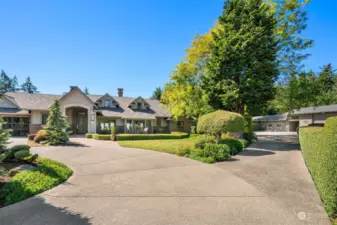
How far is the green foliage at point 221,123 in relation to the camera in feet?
37.7

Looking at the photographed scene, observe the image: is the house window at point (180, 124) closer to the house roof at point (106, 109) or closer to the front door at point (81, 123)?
the house roof at point (106, 109)

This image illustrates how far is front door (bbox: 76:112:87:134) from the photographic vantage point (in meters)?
25.5

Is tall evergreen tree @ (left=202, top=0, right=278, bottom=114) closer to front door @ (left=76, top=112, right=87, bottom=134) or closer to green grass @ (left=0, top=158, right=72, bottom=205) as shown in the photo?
green grass @ (left=0, top=158, right=72, bottom=205)

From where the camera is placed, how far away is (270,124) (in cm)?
4462

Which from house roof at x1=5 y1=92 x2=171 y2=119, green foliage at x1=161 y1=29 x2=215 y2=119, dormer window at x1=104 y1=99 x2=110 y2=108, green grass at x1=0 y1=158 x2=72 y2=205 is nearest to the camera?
green grass at x1=0 y1=158 x2=72 y2=205

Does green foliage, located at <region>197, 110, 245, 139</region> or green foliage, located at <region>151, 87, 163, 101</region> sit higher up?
green foliage, located at <region>151, 87, 163, 101</region>

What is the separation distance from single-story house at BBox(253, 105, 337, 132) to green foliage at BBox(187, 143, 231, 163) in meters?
17.5

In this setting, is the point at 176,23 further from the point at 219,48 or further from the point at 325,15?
the point at 325,15

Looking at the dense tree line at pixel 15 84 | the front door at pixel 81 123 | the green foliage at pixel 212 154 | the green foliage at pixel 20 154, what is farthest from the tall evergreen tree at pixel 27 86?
the green foliage at pixel 212 154

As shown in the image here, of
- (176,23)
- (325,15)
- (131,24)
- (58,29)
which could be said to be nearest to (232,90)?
(176,23)

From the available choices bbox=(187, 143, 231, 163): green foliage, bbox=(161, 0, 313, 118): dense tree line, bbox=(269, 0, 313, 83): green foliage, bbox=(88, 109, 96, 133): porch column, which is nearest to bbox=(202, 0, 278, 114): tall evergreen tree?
bbox=(161, 0, 313, 118): dense tree line

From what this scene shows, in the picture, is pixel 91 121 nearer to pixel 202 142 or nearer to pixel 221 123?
pixel 202 142

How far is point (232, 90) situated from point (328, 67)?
175 ft

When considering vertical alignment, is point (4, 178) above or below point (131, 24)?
below
